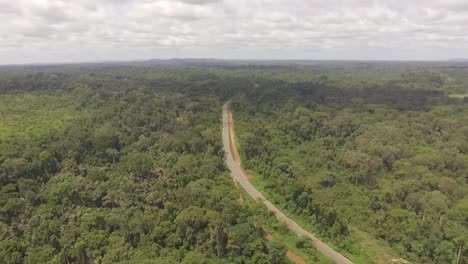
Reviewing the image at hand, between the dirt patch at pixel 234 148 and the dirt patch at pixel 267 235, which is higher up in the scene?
the dirt patch at pixel 234 148

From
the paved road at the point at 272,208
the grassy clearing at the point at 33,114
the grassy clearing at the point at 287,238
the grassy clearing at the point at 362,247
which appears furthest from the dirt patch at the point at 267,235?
the grassy clearing at the point at 33,114

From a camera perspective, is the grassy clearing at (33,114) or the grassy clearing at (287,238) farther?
the grassy clearing at (33,114)

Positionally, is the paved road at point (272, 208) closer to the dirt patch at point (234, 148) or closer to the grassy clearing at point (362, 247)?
the dirt patch at point (234, 148)

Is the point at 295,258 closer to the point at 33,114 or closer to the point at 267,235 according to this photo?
the point at 267,235

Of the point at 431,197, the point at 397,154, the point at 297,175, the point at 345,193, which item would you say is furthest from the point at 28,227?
the point at 397,154

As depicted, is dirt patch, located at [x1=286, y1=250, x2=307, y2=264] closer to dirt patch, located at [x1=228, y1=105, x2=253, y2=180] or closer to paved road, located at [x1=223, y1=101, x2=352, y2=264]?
paved road, located at [x1=223, y1=101, x2=352, y2=264]

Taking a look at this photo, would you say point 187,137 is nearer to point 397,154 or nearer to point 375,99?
point 397,154
